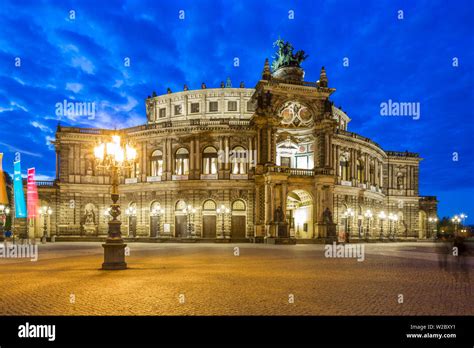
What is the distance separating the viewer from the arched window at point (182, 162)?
177 ft

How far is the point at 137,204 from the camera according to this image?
55375mm

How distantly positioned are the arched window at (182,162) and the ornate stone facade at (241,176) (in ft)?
0.46

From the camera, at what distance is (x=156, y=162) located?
183 ft

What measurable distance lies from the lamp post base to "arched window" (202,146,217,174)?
36450 millimetres

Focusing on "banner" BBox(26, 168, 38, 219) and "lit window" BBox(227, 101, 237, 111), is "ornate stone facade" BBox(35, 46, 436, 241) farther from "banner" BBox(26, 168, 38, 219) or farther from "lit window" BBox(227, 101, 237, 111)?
"lit window" BBox(227, 101, 237, 111)

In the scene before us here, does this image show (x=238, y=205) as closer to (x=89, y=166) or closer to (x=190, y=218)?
(x=190, y=218)

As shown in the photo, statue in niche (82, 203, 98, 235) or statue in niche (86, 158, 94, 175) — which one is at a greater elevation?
statue in niche (86, 158, 94, 175)

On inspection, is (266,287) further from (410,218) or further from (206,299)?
(410,218)

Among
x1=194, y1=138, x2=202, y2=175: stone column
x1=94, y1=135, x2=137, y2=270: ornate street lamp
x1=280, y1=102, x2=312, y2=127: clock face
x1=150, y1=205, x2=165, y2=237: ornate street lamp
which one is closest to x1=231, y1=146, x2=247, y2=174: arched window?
x1=194, y1=138, x2=202, y2=175: stone column

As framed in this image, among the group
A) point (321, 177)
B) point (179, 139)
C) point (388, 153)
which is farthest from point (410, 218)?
point (179, 139)

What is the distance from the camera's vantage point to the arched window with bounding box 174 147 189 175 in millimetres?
→ 53938

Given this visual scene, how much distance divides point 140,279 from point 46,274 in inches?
174

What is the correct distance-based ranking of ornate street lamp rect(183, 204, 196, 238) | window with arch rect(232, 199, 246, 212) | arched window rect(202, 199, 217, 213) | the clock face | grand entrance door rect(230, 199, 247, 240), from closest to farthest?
the clock face < grand entrance door rect(230, 199, 247, 240) < ornate street lamp rect(183, 204, 196, 238) < window with arch rect(232, 199, 246, 212) < arched window rect(202, 199, 217, 213)

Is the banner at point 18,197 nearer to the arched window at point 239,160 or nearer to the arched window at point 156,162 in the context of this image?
the arched window at point 156,162
